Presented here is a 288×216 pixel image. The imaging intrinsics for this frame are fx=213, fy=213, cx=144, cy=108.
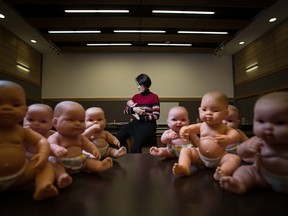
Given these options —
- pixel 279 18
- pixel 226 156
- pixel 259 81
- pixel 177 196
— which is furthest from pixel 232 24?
pixel 177 196

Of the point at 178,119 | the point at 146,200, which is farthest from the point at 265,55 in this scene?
the point at 146,200

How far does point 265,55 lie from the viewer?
3.60 metres

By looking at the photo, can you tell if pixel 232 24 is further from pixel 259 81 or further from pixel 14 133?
pixel 14 133

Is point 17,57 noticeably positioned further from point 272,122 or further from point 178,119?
point 272,122

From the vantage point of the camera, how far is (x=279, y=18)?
9.98 feet

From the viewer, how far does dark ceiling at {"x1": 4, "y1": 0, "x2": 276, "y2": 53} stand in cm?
263

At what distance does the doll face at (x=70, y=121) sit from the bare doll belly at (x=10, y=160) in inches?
5.6

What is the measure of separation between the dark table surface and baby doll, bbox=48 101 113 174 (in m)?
0.07

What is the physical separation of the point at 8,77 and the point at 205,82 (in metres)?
3.75

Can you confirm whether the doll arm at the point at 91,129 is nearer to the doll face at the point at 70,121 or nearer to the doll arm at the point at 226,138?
the doll face at the point at 70,121

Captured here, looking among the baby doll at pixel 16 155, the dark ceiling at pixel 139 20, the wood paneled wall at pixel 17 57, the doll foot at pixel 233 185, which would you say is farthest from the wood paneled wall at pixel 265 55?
the wood paneled wall at pixel 17 57

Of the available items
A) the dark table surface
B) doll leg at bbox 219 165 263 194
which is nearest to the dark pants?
the dark table surface

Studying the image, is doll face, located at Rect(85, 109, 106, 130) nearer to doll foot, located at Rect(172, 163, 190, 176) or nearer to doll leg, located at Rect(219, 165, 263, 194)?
doll foot, located at Rect(172, 163, 190, 176)

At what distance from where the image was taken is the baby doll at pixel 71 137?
0.60m
